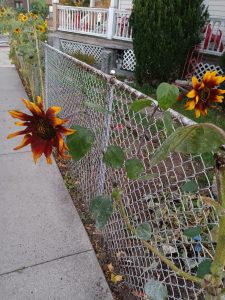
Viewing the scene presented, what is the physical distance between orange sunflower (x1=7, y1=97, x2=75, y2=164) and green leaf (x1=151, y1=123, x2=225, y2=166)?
625 millimetres

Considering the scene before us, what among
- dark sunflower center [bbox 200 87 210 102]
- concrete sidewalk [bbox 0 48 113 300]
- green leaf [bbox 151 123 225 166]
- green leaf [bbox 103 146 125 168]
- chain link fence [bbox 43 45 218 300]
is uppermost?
green leaf [bbox 151 123 225 166]

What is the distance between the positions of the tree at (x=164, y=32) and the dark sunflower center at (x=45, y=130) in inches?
241

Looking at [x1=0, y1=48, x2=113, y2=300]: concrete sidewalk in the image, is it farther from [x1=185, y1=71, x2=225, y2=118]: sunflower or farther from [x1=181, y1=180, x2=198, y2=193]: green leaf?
[x1=185, y1=71, x2=225, y2=118]: sunflower

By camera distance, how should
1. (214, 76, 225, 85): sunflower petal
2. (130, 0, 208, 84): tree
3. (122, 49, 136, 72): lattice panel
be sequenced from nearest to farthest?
1. (214, 76, 225, 85): sunflower petal
2. (130, 0, 208, 84): tree
3. (122, 49, 136, 72): lattice panel

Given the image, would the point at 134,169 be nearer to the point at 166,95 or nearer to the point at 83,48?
the point at 166,95

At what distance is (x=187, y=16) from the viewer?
6.61 m

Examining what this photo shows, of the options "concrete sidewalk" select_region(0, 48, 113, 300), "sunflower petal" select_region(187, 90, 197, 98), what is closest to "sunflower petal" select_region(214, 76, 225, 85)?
"sunflower petal" select_region(187, 90, 197, 98)

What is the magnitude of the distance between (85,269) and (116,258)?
0.26m

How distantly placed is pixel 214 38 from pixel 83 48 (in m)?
6.04

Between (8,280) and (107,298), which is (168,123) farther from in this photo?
(8,280)

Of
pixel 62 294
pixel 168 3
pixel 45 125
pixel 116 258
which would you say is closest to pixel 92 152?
pixel 116 258

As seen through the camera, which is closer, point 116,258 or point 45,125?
point 45,125

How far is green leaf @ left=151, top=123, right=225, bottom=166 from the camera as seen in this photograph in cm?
76

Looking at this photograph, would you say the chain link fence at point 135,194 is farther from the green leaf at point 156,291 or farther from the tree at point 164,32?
the tree at point 164,32
